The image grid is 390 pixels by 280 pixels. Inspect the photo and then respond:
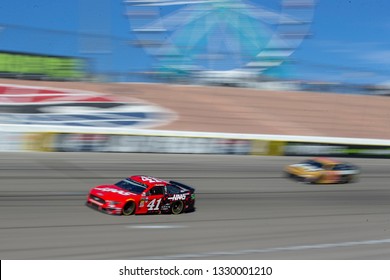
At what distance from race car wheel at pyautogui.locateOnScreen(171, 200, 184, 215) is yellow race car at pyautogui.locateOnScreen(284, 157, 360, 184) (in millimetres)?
7475

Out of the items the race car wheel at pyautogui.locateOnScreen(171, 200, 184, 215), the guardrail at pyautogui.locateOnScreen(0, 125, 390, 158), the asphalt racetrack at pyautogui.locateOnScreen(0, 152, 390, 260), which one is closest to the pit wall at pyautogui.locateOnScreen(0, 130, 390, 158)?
the guardrail at pyautogui.locateOnScreen(0, 125, 390, 158)

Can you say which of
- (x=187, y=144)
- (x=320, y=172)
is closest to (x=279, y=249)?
(x=320, y=172)

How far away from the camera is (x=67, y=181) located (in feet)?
55.4

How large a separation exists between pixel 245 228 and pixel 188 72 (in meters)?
27.0

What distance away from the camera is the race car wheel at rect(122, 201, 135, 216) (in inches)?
485

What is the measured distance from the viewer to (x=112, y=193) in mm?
12422

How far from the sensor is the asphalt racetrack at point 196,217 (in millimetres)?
10164

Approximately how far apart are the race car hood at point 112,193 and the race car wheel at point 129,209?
0.58 feet

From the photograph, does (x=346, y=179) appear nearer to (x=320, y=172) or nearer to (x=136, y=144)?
(x=320, y=172)

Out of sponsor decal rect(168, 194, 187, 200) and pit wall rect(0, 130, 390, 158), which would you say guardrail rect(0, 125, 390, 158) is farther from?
sponsor decal rect(168, 194, 187, 200)

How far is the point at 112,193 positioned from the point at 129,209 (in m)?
0.50

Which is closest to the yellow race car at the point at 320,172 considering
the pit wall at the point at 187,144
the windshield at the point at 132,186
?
the pit wall at the point at 187,144

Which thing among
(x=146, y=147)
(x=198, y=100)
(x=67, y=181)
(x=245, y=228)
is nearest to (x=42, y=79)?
(x=198, y=100)
